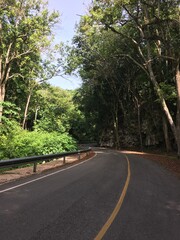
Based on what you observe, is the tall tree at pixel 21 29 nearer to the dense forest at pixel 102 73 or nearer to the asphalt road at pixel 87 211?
the dense forest at pixel 102 73

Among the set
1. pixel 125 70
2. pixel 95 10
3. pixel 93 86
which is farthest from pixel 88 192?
pixel 93 86

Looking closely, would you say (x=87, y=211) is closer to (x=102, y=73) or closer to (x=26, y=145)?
(x=26, y=145)

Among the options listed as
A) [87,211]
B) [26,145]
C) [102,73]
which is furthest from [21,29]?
[87,211]

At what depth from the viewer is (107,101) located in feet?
191

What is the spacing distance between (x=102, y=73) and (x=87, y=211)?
42671 mm

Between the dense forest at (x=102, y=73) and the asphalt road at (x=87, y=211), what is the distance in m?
13.9

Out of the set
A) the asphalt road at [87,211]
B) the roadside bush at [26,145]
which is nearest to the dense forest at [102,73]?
the roadside bush at [26,145]

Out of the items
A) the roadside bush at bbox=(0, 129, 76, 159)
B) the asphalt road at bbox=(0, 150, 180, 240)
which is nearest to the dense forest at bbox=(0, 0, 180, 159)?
the roadside bush at bbox=(0, 129, 76, 159)

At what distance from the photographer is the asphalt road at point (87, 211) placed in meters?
5.75

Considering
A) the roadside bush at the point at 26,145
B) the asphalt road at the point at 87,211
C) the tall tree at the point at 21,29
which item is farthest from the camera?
the tall tree at the point at 21,29

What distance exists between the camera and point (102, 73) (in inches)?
1929

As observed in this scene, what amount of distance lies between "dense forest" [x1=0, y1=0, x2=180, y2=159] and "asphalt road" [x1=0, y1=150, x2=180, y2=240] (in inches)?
548

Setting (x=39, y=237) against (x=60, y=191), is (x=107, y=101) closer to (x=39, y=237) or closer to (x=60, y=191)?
(x=60, y=191)

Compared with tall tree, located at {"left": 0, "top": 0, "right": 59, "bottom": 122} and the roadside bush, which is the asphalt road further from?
tall tree, located at {"left": 0, "top": 0, "right": 59, "bottom": 122}
